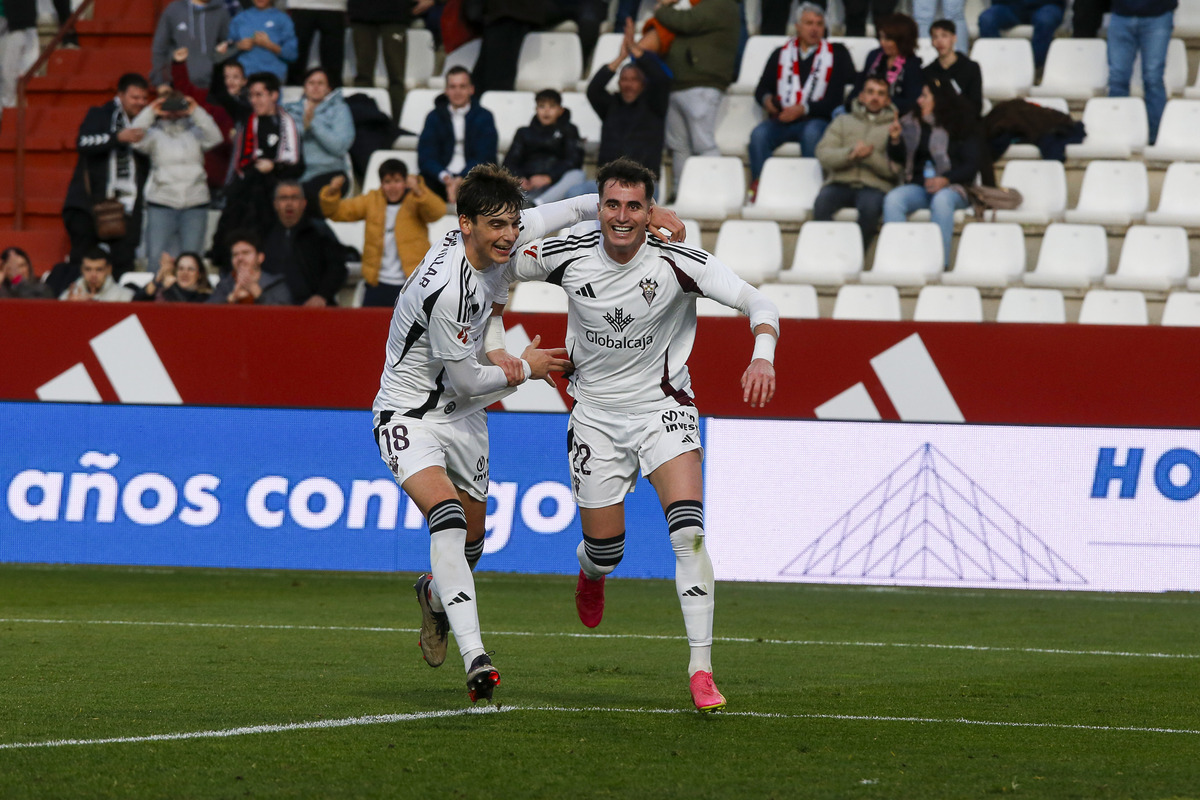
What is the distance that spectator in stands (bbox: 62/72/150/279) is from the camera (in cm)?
1670

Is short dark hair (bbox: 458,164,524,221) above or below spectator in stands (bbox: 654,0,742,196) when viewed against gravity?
below

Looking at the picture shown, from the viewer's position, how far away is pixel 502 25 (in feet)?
56.5

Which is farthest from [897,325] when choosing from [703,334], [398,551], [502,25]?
[502,25]

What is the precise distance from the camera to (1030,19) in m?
17.3

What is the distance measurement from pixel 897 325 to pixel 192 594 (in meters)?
6.03

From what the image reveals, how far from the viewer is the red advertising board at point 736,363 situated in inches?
539

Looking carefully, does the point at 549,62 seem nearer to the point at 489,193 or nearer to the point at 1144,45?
the point at 1144,45

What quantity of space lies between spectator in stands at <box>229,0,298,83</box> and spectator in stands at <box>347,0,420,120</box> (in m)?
0.69

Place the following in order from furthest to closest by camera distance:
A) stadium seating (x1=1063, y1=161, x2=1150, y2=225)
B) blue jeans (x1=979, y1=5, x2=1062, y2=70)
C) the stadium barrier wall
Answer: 1. blue jeans (x1=979, y1=5, x2=1062, y2=70)
2. stadium seating (x1=1063, y1=161, x2=1150, y2=225)
3. the stadium barrier wall

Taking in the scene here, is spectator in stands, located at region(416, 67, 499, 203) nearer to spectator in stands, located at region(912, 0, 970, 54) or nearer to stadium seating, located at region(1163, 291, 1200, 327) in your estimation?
spectator in stands, located at region(912, 0, 970, 54)

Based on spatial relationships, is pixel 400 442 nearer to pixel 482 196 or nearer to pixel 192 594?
pixel 482 196

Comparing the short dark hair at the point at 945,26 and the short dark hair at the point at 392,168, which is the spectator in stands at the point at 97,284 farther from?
the short dark hair at the point at 945,26

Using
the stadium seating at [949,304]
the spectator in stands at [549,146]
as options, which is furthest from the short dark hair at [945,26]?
the spectator in stands at [549,146]

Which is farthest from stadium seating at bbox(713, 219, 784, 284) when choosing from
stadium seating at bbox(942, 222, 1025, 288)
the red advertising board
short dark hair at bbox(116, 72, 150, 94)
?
short dark hair at bbox(116, 72, 150, 94)
